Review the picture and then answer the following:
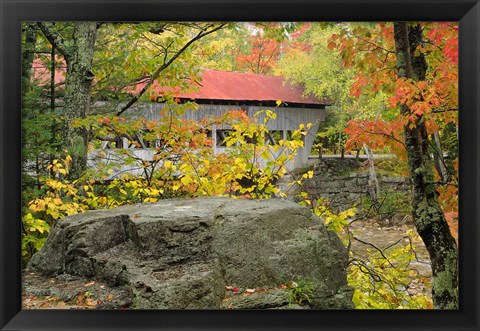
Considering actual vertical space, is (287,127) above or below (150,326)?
above

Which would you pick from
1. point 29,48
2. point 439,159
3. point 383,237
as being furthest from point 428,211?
point 29,48

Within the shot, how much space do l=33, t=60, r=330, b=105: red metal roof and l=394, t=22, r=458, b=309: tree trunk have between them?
2.09 metres

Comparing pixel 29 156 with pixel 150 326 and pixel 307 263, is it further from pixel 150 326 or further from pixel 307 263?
pixel 307 263

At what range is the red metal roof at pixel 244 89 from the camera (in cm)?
552

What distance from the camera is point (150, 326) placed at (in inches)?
96.0

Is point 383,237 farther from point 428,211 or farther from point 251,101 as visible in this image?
point 251,101

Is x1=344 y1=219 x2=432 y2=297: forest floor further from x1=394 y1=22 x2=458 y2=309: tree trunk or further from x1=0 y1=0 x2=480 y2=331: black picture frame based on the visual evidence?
x1=0 y1=0 x2=480 y2=331: black picture frame

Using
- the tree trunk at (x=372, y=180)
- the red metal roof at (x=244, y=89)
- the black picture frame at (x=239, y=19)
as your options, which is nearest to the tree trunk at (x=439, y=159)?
the black picture frame at (x=239, y=19)

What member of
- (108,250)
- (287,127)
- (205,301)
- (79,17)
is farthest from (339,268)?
(287,127)

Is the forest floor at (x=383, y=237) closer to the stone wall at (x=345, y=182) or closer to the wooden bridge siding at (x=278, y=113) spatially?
the stone wall at (x=345, y=182)

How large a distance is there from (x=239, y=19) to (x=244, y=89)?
10.3 feet

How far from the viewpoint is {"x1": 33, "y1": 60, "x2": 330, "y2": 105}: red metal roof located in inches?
217
